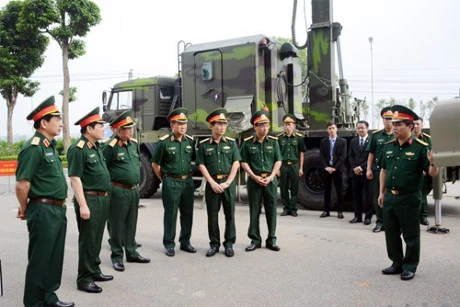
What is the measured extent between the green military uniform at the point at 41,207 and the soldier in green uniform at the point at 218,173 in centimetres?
214

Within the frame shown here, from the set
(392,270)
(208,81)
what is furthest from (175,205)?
(208,81)

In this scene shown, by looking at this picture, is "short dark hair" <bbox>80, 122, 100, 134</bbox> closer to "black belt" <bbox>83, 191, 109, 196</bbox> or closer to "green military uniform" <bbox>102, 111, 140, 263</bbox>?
"black belt" <bbox>83, 191, 109, 196</bbox>

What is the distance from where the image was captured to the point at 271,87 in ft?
30.5

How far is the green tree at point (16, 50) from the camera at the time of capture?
26312 mm

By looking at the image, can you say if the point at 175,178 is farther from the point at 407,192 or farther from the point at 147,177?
the point at 147,177

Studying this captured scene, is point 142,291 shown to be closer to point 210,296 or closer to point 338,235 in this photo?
point 210,296

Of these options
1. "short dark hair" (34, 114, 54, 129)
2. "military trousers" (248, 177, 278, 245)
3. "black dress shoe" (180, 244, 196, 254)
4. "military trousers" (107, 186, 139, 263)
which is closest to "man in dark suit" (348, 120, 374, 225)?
"military trousers" (248, 177, 278, 245)

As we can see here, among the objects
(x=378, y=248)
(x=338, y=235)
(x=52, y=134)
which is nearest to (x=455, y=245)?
(x=378, y=248)

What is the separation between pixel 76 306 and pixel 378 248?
11.7 ft

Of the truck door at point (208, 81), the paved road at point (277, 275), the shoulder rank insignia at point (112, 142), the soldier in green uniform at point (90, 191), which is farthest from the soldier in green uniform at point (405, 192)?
the truck door at point (208, 81)

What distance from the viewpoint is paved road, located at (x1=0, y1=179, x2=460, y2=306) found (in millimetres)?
3809

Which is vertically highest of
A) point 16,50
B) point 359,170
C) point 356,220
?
point 16,50

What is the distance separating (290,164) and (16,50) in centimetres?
2416

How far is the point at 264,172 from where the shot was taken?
18.6 ft
